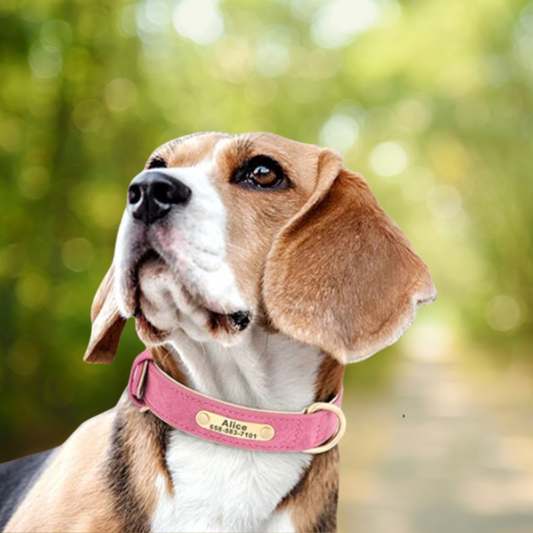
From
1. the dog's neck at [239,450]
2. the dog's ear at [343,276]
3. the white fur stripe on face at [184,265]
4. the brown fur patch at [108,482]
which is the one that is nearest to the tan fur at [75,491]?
the brown fur patch at [108,482]

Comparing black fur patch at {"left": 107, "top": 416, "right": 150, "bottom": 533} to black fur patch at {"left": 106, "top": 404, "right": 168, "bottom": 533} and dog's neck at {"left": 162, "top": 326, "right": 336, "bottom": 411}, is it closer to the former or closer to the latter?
black fur patch at {"left": 106, "top": 404, "right": 168, "bottom": 533}

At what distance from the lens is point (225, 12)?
9492 mm

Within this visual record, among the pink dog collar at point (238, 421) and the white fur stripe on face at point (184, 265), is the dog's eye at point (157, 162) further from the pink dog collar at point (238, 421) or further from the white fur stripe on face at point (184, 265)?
the pink dog collar at point (238, 421)

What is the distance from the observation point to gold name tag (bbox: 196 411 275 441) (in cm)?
214

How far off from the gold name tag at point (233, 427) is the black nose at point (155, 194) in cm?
63

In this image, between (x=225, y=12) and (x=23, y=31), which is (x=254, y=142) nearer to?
(x=23, y=31)

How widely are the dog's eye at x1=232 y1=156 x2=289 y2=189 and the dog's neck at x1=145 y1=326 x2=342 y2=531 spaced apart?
1.58ft

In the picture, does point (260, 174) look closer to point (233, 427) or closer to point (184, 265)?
point (184, 265)

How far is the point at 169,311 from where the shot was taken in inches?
83.3

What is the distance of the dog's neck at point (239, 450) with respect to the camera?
7.18 feet

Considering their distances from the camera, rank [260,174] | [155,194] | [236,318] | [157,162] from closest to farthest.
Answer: [155,194], [236,318], [260,174], [157,162]

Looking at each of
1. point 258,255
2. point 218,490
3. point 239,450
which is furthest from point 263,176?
Result: point 218,490

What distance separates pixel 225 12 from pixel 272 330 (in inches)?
321

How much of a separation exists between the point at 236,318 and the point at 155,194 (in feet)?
1.45
